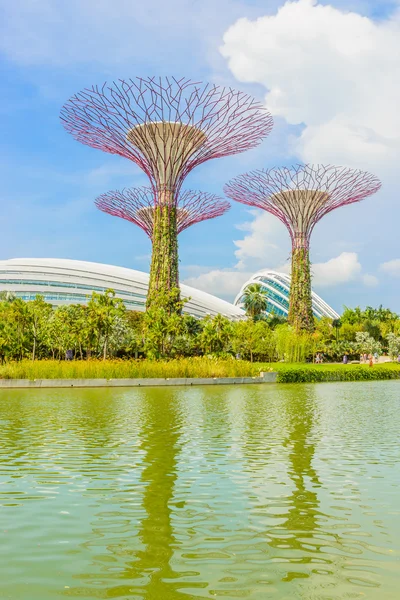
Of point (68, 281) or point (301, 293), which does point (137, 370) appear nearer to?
point (301, 293)

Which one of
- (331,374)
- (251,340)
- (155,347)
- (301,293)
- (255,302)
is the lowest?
(331,374)

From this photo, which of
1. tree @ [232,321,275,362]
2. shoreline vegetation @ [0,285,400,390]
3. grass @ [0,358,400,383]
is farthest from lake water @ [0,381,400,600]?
tree @ [232,321,275,362]

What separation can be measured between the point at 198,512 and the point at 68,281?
78.5 metres

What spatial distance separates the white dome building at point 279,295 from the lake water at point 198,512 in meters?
85.8

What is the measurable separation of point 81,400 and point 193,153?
22.9 metres

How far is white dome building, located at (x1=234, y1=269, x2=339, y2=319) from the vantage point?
9719cm

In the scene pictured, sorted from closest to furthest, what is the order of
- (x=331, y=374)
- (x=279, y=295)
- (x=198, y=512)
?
1. (x=198, y=512)
2. (x=331, y=374)
3. (x=279, y=295)

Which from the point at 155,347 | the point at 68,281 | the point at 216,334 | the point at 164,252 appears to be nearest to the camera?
the point at 155,347

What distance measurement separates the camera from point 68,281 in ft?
267

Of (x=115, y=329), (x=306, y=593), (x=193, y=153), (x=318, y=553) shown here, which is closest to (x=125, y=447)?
(x=318, y=553)

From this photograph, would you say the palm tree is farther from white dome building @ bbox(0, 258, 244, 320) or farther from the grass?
the grass

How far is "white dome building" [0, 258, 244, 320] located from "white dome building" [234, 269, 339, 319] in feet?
45.2

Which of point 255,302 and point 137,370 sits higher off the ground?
point 255,302

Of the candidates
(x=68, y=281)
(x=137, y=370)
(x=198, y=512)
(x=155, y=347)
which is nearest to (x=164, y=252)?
(x=155, y=347)
